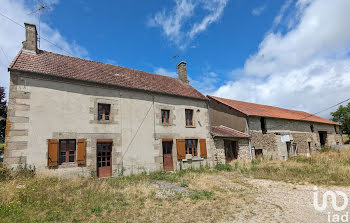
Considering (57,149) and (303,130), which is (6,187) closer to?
(57,149)

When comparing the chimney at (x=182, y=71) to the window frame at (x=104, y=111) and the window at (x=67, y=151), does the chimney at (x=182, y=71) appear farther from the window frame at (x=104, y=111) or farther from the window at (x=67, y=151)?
the window at (x=67, y=151)

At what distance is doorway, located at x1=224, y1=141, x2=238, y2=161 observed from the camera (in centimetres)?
1538

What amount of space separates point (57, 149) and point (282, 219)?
30.5 feet

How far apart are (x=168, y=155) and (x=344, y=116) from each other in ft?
109

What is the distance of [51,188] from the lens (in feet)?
23.7

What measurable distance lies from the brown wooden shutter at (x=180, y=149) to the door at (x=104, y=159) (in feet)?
14.2

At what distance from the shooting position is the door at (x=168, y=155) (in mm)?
12633

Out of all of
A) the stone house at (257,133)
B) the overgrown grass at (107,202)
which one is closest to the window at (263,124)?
the stone house at (257,133)

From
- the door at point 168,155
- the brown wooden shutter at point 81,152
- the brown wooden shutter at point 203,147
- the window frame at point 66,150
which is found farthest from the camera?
the brown wooden shutter at point 203,147

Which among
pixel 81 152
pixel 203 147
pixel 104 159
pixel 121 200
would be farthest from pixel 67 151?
pixel 203 147

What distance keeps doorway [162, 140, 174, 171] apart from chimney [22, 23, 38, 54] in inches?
359

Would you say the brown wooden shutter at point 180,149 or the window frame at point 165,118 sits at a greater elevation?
the window frame at point 165,118

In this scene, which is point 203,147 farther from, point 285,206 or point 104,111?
point 285,206

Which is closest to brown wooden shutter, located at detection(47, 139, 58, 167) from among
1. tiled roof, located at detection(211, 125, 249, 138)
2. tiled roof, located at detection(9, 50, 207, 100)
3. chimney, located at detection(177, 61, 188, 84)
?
tiled roof, located at detection(9, 50, 207, 100)
